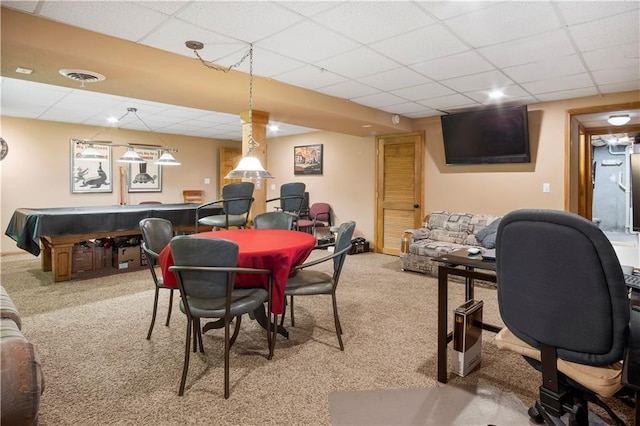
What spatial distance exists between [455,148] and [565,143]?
4.71 feet

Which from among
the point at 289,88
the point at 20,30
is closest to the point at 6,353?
the point at 20,30

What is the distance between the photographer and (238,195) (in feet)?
14.6

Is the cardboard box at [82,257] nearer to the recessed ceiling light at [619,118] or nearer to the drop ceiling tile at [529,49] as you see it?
the drop ceiling tile at [529,49]

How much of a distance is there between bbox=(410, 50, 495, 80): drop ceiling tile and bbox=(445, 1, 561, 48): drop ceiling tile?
336 mm

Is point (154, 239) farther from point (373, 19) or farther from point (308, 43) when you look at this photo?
point (373, 19)

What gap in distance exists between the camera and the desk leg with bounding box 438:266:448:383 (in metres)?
2.21

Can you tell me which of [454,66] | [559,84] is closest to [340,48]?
[454,66]

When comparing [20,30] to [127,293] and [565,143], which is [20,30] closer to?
[127,293]

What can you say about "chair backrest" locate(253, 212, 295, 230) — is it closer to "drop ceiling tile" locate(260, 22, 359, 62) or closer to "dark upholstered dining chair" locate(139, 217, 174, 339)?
"dark upholstered dining chair" locate(139, 217, 174, 339)

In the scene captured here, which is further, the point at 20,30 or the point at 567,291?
the point at 20,30

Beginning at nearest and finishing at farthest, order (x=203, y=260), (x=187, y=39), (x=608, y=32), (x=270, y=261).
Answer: (x=203, y=260), (x=270, y=261), (x=608, y=32), (x=187, y=39)

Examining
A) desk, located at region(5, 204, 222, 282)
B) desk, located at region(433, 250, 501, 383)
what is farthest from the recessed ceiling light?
desk, located at region(5, 204, 222, 282)

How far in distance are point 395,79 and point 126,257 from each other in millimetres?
4403

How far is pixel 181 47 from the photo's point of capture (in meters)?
3.05
